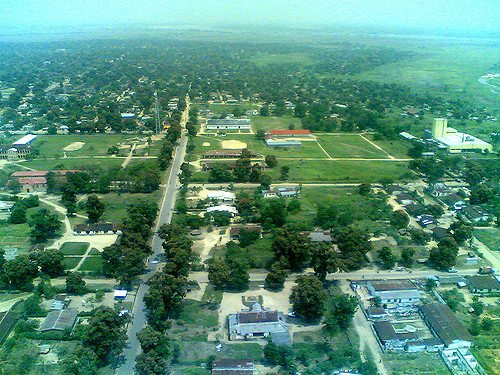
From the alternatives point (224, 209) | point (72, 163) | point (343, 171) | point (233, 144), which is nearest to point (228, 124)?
point (233, 144)

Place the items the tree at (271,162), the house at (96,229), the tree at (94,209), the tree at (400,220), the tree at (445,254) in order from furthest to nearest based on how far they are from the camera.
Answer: the tree at (271,162), the tree at (94,209), the tree at (400,220), the house at (96,229), the tree at (445,254)

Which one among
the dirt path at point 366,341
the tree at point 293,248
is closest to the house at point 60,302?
the tree at point 293,248

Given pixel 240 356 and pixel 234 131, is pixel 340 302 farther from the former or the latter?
pixel 234 131

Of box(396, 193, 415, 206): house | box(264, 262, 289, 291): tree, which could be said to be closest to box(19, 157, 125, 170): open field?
box(264, 262, 289, 291): tree

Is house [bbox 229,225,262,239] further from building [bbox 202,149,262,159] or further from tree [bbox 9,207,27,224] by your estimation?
building [bbox 202,149,262,159]

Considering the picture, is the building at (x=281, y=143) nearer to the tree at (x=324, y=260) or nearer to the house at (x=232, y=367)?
the tree at (x=324, y=260)

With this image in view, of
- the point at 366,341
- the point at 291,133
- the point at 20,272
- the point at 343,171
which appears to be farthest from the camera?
the point at 291,133

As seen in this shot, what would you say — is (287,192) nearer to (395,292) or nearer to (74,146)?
(395,292)

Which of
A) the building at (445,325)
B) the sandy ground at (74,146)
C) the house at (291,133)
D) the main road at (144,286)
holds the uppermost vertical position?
the sandy ground at (74,146)
